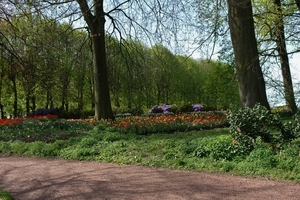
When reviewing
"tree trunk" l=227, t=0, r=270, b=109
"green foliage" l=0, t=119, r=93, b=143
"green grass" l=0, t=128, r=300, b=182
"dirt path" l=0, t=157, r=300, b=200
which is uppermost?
"tree trunk" l=227, t=0, r=270, b=109

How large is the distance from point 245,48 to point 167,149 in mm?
3791

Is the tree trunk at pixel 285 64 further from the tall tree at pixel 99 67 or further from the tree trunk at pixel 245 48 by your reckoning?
the tall tree at pixel 99 67

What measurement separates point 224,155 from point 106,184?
97.7 inches

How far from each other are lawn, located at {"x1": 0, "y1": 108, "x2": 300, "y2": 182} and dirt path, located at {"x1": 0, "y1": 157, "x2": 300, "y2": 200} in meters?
0.37

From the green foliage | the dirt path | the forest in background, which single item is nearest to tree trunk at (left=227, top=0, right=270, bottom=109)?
the forest in background

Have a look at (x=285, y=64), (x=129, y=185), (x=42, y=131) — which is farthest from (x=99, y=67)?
(x=129, y=185)

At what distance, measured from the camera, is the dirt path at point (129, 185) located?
505 centimetres

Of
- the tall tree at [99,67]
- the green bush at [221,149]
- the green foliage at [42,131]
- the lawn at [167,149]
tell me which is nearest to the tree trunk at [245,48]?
the lawn at [167,149]

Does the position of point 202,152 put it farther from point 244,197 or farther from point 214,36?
point 214,36

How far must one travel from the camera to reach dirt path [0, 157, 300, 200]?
5051 millimetres

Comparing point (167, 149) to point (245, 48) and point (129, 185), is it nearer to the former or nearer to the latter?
point (129, 185)

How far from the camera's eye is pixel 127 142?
903cm

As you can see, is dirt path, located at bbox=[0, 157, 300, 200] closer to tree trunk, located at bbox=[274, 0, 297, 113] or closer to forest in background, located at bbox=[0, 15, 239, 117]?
forest in background, located at bbox=[0, 15, 239, 117]

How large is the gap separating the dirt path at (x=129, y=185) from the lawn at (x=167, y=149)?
14.7 inches
